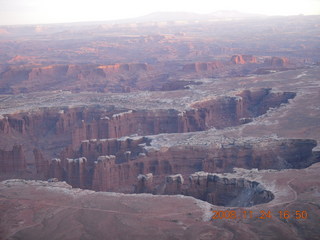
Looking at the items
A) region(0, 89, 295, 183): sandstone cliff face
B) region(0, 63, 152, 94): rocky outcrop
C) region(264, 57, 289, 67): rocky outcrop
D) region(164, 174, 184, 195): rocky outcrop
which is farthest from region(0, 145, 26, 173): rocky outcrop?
region(264, 57, 289, 67): rocky outcrop

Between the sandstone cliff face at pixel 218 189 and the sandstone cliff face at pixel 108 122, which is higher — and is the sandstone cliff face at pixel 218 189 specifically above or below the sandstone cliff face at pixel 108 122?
above

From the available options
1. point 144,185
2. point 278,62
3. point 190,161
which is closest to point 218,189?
point 144,185

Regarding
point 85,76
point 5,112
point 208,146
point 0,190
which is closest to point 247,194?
point 208,146

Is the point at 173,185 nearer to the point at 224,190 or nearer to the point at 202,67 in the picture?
the point at 224,190

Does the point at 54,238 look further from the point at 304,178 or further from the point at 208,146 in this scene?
the point at 208,146
